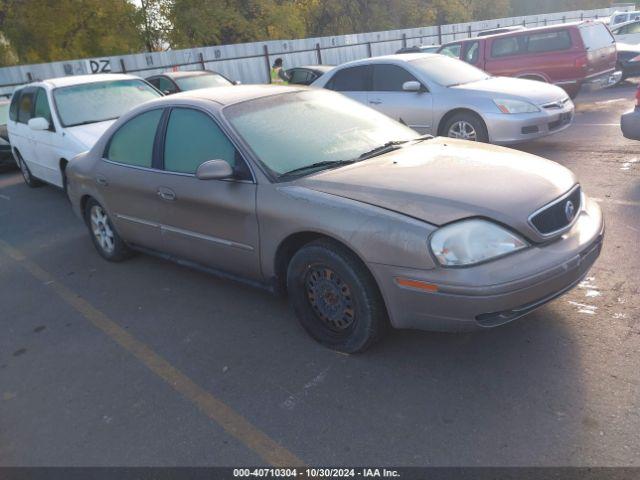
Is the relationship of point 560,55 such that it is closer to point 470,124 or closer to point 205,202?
point 470,124

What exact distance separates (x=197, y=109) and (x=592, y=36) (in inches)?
407

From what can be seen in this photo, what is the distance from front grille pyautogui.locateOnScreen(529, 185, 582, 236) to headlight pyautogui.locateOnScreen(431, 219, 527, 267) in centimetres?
18

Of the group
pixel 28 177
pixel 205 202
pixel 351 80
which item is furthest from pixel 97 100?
pixel 205 202

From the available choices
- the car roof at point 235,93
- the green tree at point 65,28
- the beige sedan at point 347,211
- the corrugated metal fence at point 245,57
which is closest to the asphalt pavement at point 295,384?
the beige sedan at point 347,211

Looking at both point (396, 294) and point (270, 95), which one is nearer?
point (396, 294)

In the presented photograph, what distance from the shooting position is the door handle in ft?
14.2

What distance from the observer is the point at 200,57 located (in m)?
22.5

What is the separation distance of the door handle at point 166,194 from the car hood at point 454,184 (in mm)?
1209

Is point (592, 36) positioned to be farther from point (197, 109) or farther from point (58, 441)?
point (58, 441)

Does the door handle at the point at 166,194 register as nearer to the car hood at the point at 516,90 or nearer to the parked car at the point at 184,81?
the car hood at the point at 516,90

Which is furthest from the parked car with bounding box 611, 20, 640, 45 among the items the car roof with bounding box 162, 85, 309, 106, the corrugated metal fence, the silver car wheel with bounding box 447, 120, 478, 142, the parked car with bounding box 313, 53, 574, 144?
the car roof with bounding box 162, 85, 309, 106

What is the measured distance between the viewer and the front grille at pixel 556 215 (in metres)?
3.13

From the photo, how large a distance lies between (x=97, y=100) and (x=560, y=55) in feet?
29.2

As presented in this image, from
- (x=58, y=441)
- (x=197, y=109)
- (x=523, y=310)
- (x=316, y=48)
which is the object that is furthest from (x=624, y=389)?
(x=316, y=48)
